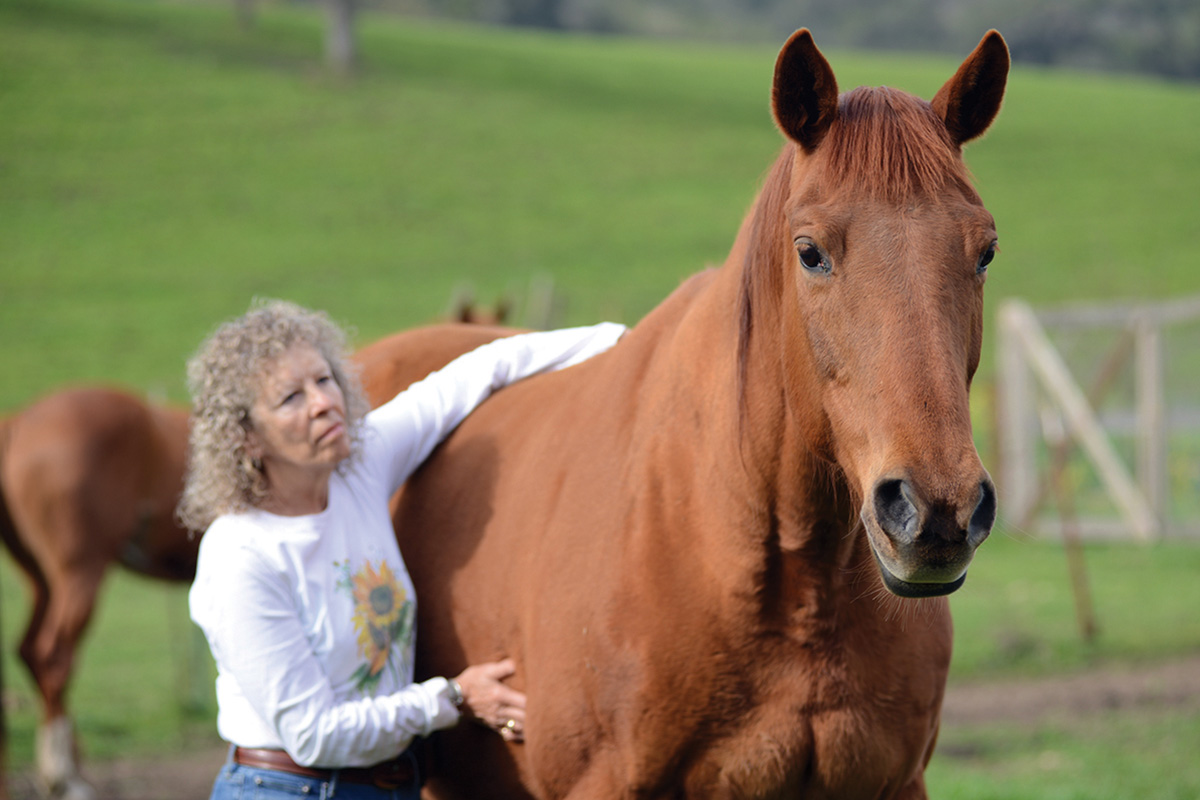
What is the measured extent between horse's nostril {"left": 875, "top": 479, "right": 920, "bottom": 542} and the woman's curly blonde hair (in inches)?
58.3

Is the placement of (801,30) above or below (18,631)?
above

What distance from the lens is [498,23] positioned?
58.4 meters

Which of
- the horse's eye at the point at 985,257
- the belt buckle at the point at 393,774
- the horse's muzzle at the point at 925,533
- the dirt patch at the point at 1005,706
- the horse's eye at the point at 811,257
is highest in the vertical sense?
the horse's eye at the point at 811,257

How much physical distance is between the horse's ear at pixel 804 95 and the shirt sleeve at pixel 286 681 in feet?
4.87

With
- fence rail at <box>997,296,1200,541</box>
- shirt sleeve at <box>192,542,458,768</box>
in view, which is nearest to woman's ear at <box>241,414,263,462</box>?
shirt sleeve at <box>192,542,458,768</box>

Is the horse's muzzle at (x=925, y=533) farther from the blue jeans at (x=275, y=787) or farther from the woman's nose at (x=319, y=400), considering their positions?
the blue jeans at (x=275, y=787)

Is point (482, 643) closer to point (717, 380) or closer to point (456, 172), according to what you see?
point (717, 380)

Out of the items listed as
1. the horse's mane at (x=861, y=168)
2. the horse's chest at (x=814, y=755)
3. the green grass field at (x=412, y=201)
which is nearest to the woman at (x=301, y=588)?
the horse's chest at (x=814, y=755)

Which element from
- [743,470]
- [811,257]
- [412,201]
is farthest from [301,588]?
[412,201]

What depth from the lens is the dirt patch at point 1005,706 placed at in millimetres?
6305

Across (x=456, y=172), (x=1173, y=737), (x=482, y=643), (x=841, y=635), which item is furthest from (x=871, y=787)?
(x=456, y=172)

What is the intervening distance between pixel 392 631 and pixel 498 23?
5935cm

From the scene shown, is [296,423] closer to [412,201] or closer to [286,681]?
[286,681]

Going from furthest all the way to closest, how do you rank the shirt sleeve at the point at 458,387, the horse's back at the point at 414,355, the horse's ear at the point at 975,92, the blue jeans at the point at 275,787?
the horse's back at the point at 414,355
the shirt sleeve at the point at 458,387
the blue jeans at the point at 275,787
the horse's ear at the point at 975,92
